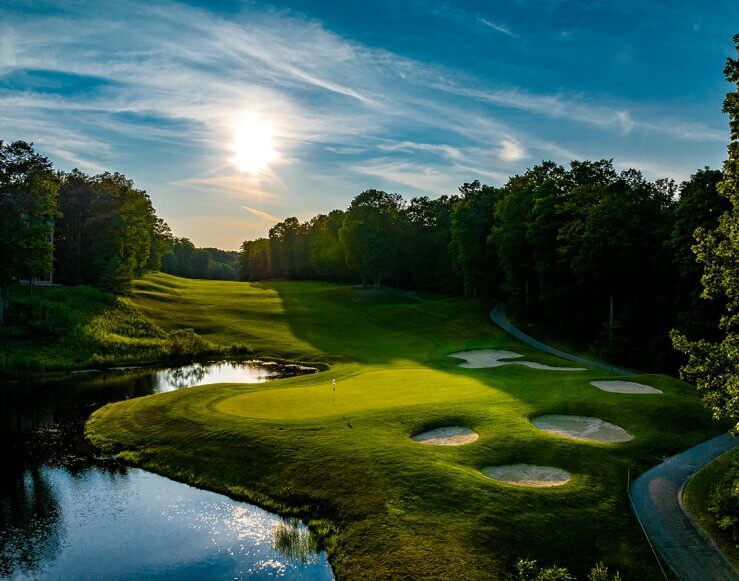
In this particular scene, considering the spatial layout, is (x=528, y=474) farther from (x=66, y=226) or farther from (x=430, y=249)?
(x=430, y=249)

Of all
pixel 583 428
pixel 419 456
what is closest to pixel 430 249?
pixel 583 428

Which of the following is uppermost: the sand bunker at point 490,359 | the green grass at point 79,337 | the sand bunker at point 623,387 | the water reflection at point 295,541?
the green grass at point 79,337

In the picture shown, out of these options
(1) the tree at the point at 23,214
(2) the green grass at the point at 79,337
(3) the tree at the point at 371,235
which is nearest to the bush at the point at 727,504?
(2) the green grass at the point at 79,337

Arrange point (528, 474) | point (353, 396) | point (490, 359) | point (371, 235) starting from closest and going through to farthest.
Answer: point (528, 474)
point (353, 396)
point (490, 359)
point (371, 235)

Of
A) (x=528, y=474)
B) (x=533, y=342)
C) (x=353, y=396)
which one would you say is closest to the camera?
(x=528, y=474)

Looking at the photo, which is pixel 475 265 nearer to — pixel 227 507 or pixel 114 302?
pixel 114 302

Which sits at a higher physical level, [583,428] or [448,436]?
[448,436]

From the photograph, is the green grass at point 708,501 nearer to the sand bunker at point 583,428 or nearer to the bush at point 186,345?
the sand bunker at point 583,428

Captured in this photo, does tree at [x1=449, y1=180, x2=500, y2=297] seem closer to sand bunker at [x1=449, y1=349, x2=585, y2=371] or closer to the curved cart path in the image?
sand bunker at [x1=449, y1=349, x2=585, y2=371]
